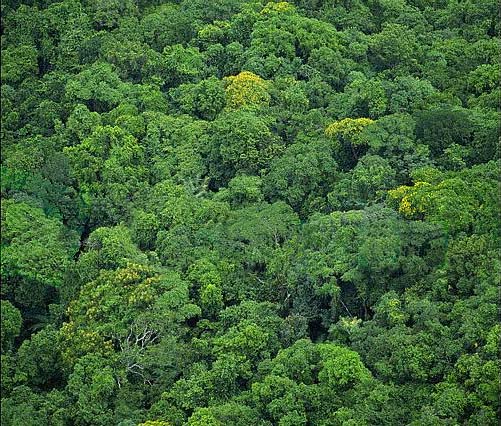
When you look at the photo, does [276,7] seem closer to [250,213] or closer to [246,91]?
[246,91]

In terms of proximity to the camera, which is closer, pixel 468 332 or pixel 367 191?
pixel 468 332

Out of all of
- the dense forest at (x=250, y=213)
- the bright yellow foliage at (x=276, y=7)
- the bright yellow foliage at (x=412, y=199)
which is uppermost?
the bright yellow foliage at (x=276, y=7)

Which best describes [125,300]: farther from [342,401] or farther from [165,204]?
[342,401]

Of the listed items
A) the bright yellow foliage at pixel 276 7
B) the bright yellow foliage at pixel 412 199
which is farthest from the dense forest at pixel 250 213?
the bright yellow foliage at pixel 276 7

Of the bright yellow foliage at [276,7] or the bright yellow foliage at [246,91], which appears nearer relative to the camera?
the bright yellow foliage at [246,91]

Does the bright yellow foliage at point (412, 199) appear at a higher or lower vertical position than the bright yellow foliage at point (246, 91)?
higher

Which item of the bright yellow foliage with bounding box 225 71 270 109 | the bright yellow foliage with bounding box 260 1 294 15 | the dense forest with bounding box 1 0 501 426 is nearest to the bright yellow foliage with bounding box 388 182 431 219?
the dense forest with bounding box 1 0 501 426

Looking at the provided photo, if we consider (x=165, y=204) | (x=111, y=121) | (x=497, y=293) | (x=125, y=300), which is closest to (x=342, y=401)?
(x=497, y=293)

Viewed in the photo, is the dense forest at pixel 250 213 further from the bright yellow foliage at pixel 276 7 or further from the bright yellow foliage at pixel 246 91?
the bright yellow foliage at pixel 276 7
